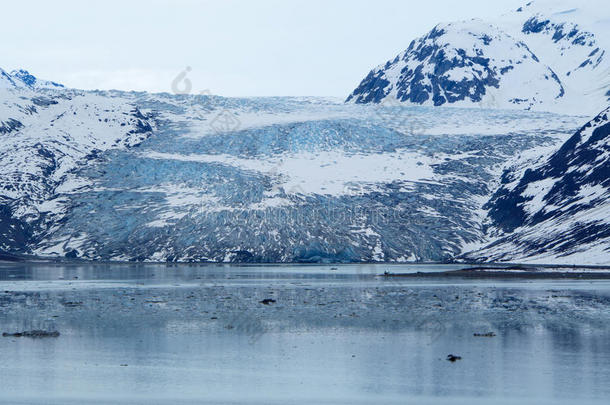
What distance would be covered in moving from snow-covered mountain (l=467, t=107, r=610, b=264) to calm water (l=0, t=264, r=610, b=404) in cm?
4800

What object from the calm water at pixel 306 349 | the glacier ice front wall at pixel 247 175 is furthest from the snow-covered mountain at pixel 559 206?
the calm water at pixel 306 349

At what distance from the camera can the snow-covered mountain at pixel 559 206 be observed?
94688 millimetres

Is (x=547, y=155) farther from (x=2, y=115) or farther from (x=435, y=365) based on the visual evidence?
(x=435, y=365)

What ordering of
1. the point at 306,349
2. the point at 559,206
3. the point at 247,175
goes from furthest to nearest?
the point at 247,175
the point at 559,206
the point at 306,349

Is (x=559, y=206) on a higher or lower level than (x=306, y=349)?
higher

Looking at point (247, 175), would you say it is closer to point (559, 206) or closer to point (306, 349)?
point (559, 206)

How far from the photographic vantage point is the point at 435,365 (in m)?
23.5

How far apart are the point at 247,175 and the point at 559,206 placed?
3779 centimetres

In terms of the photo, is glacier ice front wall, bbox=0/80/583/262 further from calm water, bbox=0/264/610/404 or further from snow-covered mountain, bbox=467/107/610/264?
calm water, bbox=0/264/610/404

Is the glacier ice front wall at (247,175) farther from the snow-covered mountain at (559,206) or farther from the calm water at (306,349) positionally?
the calm water at (306,349)

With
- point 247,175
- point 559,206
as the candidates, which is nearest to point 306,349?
point 559,206

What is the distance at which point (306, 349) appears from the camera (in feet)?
87.9

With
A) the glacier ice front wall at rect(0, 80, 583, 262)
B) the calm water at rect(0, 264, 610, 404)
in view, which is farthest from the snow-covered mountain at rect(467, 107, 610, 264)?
the calm water at rect(0, 264, 610, 404)

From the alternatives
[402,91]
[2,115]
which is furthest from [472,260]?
[402,91]
